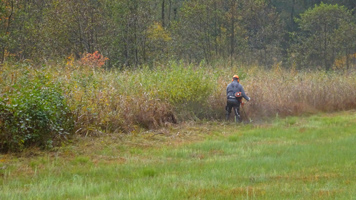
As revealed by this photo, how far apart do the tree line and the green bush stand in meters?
6.97

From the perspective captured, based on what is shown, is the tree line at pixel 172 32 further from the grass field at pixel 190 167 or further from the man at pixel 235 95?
the man at pixel 235 95

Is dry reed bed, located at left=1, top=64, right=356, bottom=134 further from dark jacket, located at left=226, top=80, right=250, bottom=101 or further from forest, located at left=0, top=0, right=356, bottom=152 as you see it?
dark jacket, located at left=226, top=80, right=250, bottom=101

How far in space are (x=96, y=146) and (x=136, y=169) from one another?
292cm

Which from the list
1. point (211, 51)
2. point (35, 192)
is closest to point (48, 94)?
point (35, 192)

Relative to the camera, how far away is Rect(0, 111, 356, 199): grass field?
6449 mm

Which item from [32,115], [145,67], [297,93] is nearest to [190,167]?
[32,115]

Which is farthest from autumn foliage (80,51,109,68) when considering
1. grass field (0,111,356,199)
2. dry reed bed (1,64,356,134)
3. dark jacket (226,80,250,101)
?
grass field (0,111,356,199)

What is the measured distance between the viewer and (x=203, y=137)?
13.6 meters

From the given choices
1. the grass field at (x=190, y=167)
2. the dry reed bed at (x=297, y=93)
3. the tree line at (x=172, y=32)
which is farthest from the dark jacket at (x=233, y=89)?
the tree line at (x=172, y=32)

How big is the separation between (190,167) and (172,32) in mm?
29484

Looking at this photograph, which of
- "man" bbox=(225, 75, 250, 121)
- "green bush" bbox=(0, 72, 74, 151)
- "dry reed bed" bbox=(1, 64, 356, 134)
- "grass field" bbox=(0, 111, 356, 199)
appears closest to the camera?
"grass field" bbox=(0, 111, 356, 199)

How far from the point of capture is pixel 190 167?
8.74 m

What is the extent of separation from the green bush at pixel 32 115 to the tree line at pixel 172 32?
6.97 m

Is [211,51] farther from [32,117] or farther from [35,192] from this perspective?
[35,192]
